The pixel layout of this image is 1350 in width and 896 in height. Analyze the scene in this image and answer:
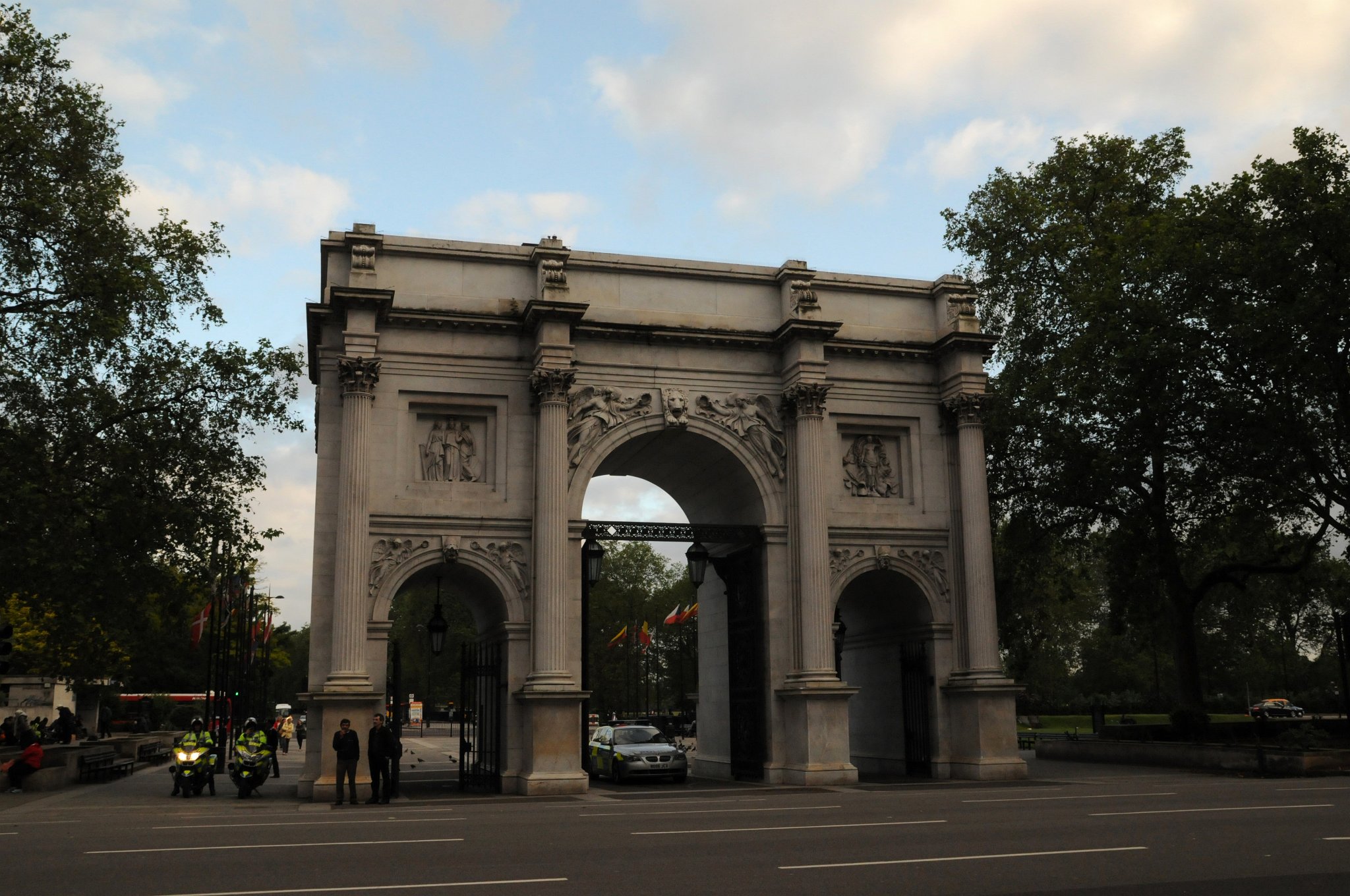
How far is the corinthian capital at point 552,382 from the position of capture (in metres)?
27.7

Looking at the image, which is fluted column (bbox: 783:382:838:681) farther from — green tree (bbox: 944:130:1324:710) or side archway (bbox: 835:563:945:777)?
green tree (bbox: 944:130:1324:710)

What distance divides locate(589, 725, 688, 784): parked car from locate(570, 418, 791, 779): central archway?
1705 millimetres

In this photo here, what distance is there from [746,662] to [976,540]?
6399mm

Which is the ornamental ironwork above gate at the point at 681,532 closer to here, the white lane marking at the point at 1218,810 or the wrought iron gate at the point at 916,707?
the wrought iron gate at the point at 916,707

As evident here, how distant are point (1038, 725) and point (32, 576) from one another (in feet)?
192

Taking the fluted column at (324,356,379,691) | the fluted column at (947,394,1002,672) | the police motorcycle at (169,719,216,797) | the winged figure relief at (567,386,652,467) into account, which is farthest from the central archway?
the police motorcycle at (169,719,216,797)

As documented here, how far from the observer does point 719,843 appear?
14.7 metres

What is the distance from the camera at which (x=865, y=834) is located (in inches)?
610

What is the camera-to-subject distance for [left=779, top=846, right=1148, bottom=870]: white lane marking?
1241 centimetres

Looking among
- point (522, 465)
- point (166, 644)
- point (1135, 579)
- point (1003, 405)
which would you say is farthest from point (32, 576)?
point (166, 644)

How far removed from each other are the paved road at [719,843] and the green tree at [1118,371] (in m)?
11.6

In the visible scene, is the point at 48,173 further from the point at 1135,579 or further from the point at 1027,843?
the point at 1135,579

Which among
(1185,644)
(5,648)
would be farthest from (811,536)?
(5,648)

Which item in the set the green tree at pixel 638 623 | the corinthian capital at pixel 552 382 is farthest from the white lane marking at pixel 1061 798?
the green tree at pixel 638 623
